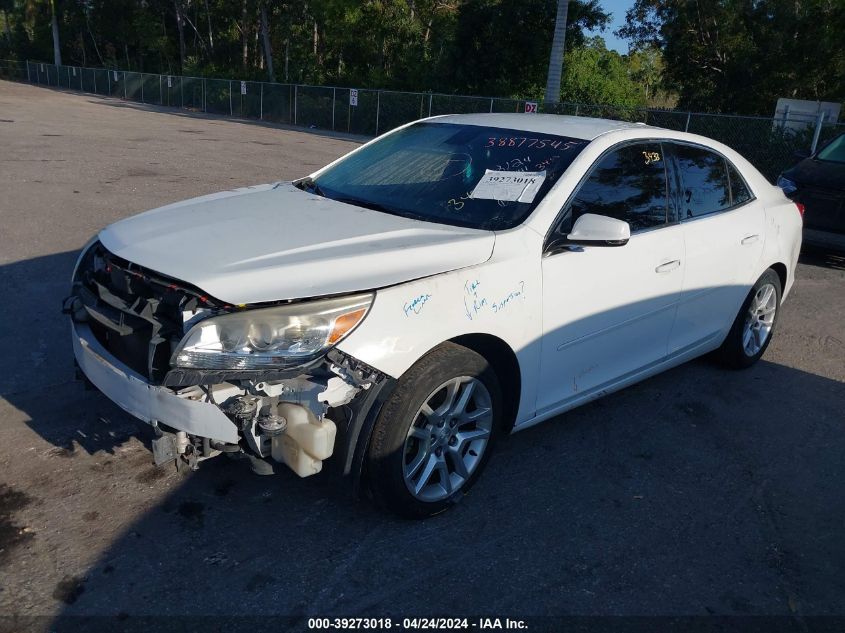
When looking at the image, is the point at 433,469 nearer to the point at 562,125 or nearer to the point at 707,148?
the point at 562,125

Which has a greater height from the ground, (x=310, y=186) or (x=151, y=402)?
(x=310, y=186)

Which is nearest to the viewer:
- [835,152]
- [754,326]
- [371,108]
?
[754,326]

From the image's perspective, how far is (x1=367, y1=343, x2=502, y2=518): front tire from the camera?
298 centimetres

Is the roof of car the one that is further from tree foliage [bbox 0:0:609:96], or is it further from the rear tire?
tree foliage [bbox 0:0:609:96]

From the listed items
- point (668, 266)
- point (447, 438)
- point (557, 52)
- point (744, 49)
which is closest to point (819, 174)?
point (668, 266)

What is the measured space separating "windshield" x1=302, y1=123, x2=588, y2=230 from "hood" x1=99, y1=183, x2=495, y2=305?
0.20 m

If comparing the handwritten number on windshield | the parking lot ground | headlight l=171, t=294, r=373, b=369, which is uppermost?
the handwritten number on windshield

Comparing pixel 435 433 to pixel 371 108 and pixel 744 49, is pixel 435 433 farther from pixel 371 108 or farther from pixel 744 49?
pixel 744 49

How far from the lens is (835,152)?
990cm

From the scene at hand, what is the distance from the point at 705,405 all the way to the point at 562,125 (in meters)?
2.00

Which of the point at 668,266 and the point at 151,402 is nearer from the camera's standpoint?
the point at 151,402

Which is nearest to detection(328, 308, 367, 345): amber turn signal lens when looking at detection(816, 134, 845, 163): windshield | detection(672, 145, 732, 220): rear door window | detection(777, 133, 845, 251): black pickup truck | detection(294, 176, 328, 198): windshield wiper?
detection(294, 176, 328, 198): windshield wiper

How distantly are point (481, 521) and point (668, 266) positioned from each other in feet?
6.00

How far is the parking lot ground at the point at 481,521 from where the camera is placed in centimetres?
284
